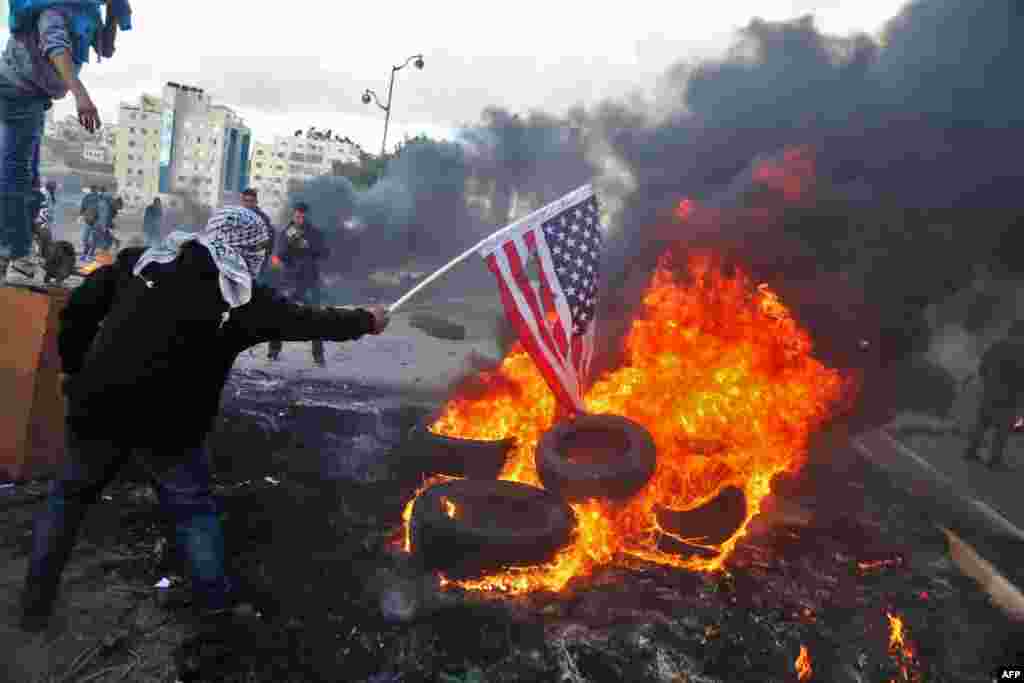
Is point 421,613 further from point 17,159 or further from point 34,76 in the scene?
point 34,76

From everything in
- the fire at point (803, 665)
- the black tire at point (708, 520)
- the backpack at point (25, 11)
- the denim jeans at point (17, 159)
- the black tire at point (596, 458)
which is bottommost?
the fire at point (803, 665)

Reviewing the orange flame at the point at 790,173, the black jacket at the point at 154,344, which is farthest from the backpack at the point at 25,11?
the orange flame at the point at 790,173

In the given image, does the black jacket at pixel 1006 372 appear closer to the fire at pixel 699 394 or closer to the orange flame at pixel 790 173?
the fire at pixel 699 394

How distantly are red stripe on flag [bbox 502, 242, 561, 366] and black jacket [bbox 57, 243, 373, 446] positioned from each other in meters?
2.35

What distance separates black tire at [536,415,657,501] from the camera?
18.0ft

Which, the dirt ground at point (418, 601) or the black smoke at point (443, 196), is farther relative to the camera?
the black smoke at point (443, 196)

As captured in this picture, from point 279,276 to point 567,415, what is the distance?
5.74m

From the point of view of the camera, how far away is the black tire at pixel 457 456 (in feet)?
20.4

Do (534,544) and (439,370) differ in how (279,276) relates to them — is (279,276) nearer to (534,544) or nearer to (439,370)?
(439,370)

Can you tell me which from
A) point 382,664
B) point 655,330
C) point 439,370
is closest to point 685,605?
point 382,664

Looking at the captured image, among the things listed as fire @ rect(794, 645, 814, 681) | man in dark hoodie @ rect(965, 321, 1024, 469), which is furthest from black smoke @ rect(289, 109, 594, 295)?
fire @ rect(794, 645, 814, 681)

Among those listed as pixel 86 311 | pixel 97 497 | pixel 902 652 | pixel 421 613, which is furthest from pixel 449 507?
pixel 902 652

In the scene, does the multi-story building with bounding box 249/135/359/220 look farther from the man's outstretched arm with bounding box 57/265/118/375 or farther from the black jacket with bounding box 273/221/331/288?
the man's outstretched arm with bounding box 57/265/118/375

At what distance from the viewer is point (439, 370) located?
1154 cm
